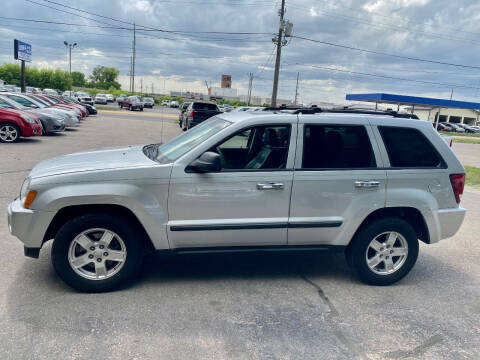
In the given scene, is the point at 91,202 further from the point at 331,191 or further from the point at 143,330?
the point at 331,191

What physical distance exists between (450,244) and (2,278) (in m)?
5.83

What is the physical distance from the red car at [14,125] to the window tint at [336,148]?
13.2 m

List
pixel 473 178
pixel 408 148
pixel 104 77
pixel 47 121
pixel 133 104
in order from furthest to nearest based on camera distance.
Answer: pixel 104 77 → pixel 133 104 → pixel 47 121 → pixel 473 178 → pixel 408 148

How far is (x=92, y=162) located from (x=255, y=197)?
65.1 inches

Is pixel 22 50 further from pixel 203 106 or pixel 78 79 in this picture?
pixel 78 79

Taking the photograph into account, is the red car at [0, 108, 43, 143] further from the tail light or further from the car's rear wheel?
the tail light

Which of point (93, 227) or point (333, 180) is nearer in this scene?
point (93, 227)

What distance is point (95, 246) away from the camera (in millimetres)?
3861

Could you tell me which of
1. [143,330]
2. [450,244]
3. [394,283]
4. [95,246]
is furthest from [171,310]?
[450,244]

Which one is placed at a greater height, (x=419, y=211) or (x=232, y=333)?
(x=419, y=211)

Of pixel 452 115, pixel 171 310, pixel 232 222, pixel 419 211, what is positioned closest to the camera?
pixel 171 310

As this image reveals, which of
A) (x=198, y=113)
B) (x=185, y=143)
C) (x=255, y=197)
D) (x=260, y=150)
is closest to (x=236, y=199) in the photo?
(x=255, y=197)

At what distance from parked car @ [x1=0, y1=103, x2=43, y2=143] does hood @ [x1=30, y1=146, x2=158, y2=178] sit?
37.5ft

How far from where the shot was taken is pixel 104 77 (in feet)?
456
